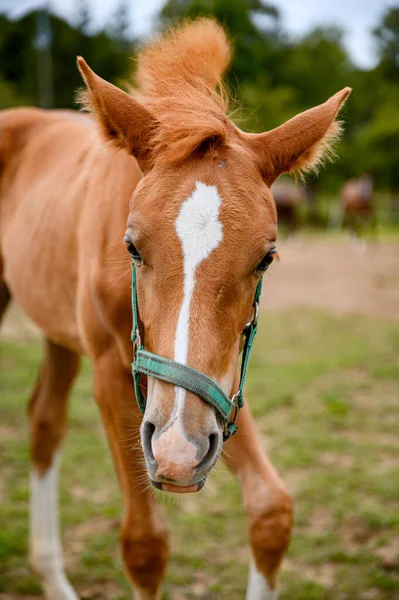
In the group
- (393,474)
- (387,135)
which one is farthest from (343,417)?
(387,135)

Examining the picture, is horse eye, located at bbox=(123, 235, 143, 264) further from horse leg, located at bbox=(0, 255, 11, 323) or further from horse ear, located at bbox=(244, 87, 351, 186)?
horse leg, located at bbox=(0, 255, 11, 323)

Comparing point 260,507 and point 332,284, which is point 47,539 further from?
point 332,284

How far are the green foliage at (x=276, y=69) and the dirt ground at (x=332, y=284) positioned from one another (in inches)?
414

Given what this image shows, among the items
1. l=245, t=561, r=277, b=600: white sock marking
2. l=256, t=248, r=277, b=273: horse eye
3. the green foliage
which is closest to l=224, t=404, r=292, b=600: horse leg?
l=245, t=561, r=277, b=600: white sock marking

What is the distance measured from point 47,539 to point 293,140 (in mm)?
2625

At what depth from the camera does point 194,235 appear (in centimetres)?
188

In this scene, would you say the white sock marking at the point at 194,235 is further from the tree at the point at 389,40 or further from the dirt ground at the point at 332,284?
the tree at the point at 389,40

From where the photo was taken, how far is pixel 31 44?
36719 mm

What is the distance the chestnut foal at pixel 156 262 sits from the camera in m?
1.85

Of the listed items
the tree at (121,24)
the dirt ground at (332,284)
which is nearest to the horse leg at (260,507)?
the dirt ground at (332,284)

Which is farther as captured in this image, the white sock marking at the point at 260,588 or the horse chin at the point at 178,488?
the white sock marking at the point at 260,588

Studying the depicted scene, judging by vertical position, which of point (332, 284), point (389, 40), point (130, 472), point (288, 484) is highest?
point (389, 40)

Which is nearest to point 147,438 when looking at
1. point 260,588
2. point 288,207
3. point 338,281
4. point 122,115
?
point 122,115

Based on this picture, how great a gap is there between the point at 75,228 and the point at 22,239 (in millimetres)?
633
